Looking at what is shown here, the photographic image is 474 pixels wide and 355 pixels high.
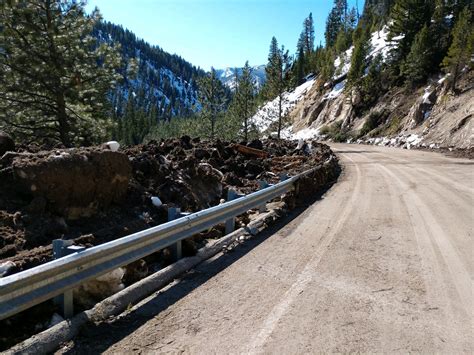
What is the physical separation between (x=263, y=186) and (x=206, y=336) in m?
5.37

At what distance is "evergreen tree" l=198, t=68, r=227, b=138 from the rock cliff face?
20.4 m

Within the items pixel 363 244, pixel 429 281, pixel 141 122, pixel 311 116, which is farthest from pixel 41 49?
pixel 141 122

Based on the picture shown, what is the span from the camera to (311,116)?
3231 inches

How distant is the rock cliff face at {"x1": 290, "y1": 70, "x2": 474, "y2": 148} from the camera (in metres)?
32.2

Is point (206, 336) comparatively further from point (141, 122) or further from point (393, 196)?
point (141, 122)

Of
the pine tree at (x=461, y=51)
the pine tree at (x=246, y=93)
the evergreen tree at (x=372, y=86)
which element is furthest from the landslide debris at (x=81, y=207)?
the evergreen tree at (x=372, y=86)

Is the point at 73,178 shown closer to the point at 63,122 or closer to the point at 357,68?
the point at 63,122

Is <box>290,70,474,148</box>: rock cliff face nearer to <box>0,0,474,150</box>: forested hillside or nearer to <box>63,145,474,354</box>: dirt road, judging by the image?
<box>0,0,474,150</box>: forested hillside

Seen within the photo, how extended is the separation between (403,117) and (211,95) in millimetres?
24394

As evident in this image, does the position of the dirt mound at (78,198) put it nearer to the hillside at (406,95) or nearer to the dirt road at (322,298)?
the dirt road at (322,298)

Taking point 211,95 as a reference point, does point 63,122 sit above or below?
below

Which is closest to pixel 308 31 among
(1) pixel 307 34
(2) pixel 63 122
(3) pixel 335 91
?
(1) pixel 307 34

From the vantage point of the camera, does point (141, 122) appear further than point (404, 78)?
Yes

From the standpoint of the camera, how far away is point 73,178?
5.56 meters
